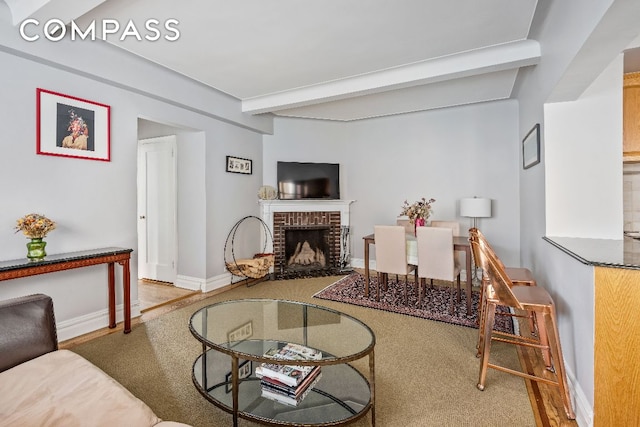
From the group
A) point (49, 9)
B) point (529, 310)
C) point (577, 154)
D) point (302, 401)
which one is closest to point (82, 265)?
point (49, 9)

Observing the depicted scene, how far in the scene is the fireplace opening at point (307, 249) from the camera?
17.4 feet

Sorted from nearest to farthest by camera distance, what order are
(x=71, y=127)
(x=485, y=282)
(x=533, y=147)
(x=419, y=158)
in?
(x=485, y=282), (x=71, y=127), (x=533, y=147), (x=419, y=158)

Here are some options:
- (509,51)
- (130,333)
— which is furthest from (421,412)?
(509,51)

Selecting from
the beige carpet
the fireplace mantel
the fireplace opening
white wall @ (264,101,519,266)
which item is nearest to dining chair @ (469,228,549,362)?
the beige carpet

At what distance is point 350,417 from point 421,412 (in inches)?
19.4

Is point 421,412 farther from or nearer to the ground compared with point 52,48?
nearer to the ground

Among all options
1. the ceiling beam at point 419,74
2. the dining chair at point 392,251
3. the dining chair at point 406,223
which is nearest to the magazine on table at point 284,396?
the dining chair at point 392,251

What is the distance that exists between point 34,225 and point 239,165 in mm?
2695

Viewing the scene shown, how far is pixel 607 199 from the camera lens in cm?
241

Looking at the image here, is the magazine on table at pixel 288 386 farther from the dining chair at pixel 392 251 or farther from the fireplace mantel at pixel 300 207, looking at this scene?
the fireplace mantel at pixel 300 207

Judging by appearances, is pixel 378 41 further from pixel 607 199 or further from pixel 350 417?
pixel 350 417

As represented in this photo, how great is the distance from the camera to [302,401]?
5.59ft

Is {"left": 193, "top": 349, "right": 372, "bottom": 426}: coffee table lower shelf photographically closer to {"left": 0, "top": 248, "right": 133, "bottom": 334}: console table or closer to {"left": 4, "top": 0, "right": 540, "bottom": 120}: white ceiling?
{"left": 0, "top": 248, "right": 133, "bottom": 334}: console table

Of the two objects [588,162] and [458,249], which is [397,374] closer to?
[458,249]
